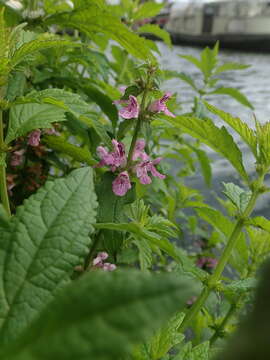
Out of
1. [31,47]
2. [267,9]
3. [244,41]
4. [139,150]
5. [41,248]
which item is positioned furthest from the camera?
[267,9]

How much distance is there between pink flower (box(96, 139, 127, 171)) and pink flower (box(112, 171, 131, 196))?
0.03m

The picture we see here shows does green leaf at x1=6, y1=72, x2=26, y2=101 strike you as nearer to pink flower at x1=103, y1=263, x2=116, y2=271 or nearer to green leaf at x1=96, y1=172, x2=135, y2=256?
green leaf at x1=96, y1=172, x2=135, y2=256

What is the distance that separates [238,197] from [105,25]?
1.55 ft

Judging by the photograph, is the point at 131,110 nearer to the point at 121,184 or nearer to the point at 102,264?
the point at 121,184

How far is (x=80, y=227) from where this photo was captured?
0.39m

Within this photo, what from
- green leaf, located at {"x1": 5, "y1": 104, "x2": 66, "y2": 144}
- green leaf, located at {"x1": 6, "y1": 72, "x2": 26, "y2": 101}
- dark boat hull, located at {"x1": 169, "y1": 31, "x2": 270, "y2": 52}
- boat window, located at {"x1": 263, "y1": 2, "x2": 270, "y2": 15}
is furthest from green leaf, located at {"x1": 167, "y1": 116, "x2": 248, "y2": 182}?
boat window, located at {"x1": 263, "y1": 2, "x2": 270, "y2": 15}

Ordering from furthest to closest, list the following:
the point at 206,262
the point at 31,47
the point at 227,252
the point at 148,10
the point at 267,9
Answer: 1. the point at 267,9
2. the point at 206,262
3. the point at 148,10
4. the point at 227,252
5. the point at 31,47

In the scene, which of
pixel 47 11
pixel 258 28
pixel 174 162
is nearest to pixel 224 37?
pixel 258 28

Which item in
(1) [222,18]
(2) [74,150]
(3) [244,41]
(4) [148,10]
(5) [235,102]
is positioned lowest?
(2) [74,150]

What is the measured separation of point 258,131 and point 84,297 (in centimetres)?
63

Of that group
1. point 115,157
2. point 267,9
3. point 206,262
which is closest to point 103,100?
point 115,157

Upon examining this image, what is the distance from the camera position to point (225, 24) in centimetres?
1819

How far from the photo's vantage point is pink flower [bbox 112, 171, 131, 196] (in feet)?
2.51

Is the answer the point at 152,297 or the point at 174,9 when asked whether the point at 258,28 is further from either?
the point at 152,297
